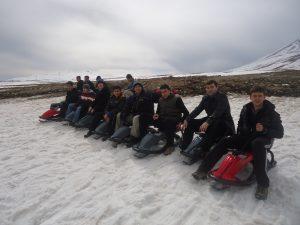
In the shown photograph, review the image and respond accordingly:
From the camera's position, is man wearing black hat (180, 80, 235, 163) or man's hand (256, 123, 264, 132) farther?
man wearing black hat (180, 80, 235, 163)

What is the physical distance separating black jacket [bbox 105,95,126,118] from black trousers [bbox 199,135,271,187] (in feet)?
15.4

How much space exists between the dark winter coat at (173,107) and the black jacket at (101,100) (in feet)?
11.1

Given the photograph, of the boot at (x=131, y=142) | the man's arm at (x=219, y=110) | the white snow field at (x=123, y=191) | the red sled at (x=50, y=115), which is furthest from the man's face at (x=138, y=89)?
the red sled at (x=50, y=115)

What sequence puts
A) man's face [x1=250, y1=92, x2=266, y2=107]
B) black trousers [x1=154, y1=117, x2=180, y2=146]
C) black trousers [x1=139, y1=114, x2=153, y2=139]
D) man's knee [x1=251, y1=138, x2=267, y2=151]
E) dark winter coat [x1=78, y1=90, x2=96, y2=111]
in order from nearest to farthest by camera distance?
man's knee [x1=251, y1=138, x2=267, y2=151]
man's face [x1=250, y1=92, x2=266, y2=107]
black trousers [x1=154, y1=117, x2=180, y2=146]
black trousers [x1=139, y1=114, x2=153, y2=139]
dark winter coat [x1=78, y1=90, x2=96, y2=111]

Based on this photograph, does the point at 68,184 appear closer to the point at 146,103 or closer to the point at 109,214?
the point at 109,214

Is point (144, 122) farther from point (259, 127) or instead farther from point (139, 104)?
point (259, 127)

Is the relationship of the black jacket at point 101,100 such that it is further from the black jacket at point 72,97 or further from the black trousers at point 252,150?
the black trousers at point 252,150

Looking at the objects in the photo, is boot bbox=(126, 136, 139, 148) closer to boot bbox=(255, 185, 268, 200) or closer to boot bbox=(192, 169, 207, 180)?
boot bbox=(192, 169, 207, 180)

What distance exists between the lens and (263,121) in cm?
642

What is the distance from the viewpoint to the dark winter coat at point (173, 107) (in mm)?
8990

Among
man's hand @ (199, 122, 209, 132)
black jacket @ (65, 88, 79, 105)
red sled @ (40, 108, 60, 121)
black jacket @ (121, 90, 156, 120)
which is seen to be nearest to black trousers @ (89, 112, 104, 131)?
black jacket @ (121, 90, 156, 120)

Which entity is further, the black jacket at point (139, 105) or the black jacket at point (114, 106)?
the black jacket at point (114, 106)

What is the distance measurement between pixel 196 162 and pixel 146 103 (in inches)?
108

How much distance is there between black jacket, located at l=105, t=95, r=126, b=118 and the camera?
35.4 ft
